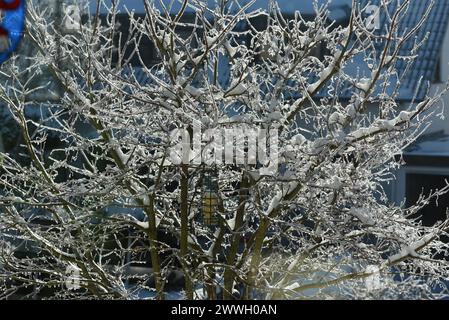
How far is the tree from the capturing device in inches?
132

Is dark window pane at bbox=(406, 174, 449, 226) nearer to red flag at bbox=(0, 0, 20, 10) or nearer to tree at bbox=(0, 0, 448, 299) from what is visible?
tree at bbox=(0, 0, 448, 299)

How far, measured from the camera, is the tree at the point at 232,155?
3348 millimetres
